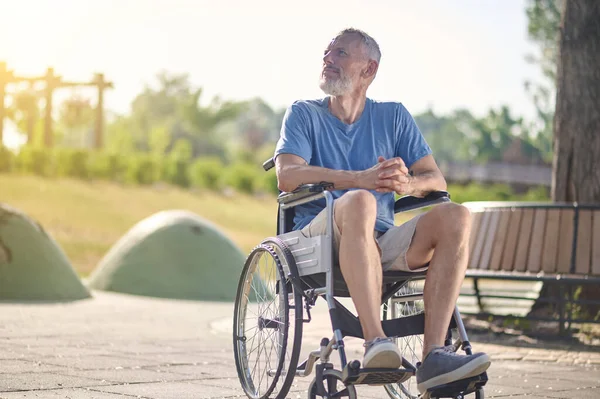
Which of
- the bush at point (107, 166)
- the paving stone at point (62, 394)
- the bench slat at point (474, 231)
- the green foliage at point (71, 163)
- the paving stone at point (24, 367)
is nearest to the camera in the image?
the paving stone at point (62, 394)

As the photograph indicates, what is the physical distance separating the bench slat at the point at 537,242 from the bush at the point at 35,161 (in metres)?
18.1

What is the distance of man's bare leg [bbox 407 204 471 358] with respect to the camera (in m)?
3.48

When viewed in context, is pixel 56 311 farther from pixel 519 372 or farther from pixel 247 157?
pixel 247 157

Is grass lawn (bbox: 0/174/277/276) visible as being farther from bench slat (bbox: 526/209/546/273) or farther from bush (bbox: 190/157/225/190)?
bench slat (bbox: 526/209/546/273)

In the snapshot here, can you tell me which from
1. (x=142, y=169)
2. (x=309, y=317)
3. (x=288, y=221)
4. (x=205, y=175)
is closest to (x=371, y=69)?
(x=288, y=221)

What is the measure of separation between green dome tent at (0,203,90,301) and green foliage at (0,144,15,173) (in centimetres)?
1338

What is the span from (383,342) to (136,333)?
3.52 meters

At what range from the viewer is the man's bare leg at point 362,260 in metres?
3.36

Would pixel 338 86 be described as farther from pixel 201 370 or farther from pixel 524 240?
pixel 524 240

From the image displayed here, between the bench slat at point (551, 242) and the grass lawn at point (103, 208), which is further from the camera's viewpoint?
the grass lawn at point (103, 208)

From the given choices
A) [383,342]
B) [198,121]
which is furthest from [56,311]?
[198,121]

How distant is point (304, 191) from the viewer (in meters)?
3.63

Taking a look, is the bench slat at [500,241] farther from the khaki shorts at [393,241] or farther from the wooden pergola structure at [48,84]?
the wooden pergola structure at [48,84]

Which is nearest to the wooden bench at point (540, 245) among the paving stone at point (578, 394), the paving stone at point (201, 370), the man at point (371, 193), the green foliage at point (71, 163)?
the paving stone at point (578, 394)
